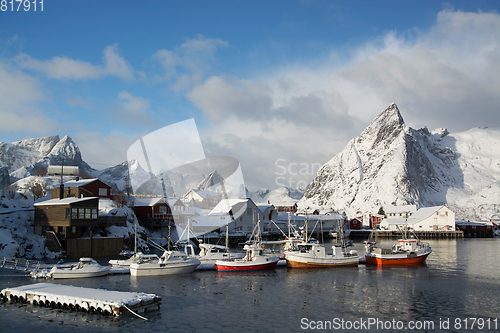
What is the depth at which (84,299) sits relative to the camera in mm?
22109

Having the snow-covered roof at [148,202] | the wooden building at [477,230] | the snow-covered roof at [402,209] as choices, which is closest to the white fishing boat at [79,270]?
the snow-covered roof at [148,202]

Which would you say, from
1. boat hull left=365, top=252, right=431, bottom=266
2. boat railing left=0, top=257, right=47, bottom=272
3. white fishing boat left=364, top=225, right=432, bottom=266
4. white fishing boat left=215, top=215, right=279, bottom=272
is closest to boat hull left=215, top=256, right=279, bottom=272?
white fishing boat left=215, top=215, right=279, bottom=272

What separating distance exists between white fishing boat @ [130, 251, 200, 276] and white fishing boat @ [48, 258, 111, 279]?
305 centimetres

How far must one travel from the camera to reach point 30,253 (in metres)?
45.1

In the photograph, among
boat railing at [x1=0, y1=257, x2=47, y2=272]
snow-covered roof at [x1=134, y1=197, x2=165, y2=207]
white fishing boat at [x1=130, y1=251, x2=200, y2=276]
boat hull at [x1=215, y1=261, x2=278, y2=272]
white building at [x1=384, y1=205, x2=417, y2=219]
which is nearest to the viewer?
boat railing at [x1=0, y1=257, x2=47, y2=272]

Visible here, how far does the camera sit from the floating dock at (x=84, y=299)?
21422 mm

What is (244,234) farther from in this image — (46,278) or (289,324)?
(289,324)

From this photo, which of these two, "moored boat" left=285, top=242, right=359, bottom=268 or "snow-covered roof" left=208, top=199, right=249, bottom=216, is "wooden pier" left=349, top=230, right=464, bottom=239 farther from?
"moored boat" left=285, top=242, right=359, bottom=268

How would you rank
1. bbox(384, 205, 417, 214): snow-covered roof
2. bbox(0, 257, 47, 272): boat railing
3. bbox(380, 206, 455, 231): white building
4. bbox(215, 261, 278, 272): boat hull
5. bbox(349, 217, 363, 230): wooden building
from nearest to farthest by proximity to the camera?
bbox(0, 257, 47, 272): boat railing, bbox(215, 261, 278, 272): boat hull, bbox(380, 206, 455, 231): white building, bbox(349, 217, 363, 230): wooden building, bbox(384, 205, 417, 214): snow-covered roof

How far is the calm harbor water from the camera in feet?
65.3

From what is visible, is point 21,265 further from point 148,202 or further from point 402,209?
point 402,209

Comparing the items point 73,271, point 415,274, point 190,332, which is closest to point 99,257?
point 73,271

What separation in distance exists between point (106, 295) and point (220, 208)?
233 feet

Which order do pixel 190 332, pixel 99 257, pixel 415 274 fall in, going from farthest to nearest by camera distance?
pixel 99 257 < pixel 415 274 < pixel 190 332
